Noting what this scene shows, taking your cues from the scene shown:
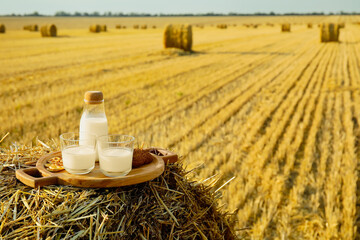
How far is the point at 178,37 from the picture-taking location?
19.2 m

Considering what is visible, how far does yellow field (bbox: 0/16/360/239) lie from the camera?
414 centimetres

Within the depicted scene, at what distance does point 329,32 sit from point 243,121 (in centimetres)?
2125

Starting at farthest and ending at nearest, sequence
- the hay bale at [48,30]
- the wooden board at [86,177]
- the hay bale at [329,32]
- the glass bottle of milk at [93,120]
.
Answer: the hay bale at [48,30], the hay bale at [329,32], the glass bottle of milk at [93,120], the wooden board at [86,177]

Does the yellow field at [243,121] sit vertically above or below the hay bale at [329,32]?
below

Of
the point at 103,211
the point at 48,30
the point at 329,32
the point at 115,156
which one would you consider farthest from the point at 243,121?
the point at 48,30

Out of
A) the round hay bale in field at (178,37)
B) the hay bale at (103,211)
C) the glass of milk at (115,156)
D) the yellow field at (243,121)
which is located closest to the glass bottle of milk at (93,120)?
the glass of milk at (115,156)

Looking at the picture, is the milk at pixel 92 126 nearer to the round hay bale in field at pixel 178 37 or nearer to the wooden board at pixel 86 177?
the wooden board at pixel 86 177

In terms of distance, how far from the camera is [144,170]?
Answer: 187 cm

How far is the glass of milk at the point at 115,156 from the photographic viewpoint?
1.78 meters

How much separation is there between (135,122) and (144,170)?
526 centimetres

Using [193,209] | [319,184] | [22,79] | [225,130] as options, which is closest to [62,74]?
[22,79]

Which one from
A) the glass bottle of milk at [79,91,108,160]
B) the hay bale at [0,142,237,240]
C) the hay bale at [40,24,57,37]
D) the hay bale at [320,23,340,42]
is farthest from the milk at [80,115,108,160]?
the hay bale at [40,24,57,37]

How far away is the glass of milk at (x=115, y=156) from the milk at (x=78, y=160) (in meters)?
0.05

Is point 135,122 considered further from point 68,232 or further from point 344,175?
point 68,232
